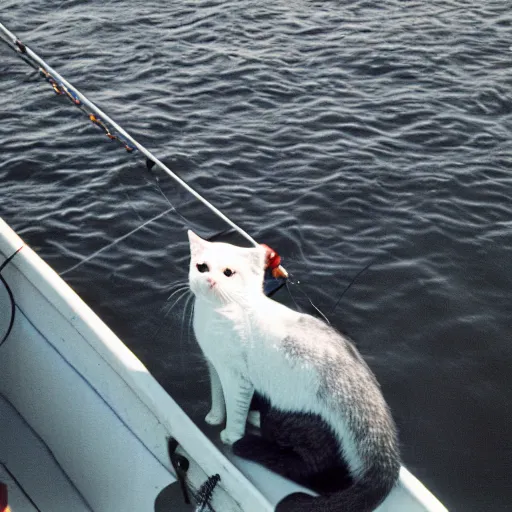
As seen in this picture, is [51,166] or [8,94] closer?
[51,166]

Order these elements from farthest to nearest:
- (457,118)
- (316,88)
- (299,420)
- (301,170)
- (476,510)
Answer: (316,88)
(457,118)
(301,170)
(476,510)
(299,420)

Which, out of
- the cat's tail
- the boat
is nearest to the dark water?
the boat

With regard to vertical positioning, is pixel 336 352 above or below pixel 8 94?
above

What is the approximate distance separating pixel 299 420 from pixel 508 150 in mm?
5587

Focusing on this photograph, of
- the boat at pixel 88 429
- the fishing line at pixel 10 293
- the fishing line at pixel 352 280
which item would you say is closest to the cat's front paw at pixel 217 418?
the boat at pixel 88 429

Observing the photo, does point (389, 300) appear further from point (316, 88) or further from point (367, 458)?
point (316, 88)

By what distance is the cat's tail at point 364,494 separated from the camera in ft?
9.73

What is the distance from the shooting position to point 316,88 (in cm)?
907

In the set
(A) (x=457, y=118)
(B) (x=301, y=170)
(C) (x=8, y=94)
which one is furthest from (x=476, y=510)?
(C) (x=8, y=94)

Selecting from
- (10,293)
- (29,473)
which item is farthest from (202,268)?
(29,473)

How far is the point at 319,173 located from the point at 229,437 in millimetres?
4401

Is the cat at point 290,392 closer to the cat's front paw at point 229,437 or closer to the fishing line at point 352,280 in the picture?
the cat's front paw at point 229,437

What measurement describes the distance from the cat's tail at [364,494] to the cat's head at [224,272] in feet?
3.48

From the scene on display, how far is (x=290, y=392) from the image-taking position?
3230 mm
